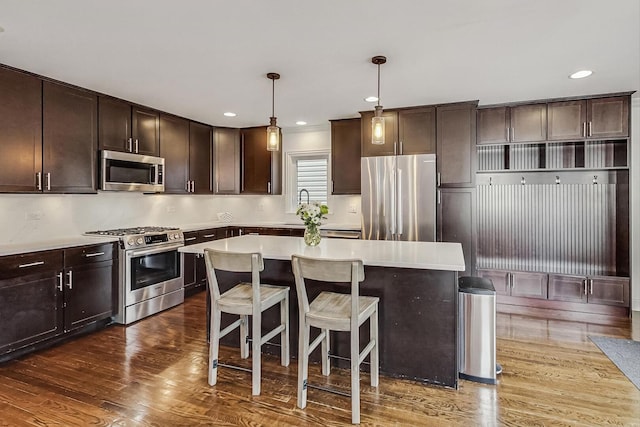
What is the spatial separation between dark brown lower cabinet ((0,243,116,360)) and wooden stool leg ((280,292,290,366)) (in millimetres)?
2085

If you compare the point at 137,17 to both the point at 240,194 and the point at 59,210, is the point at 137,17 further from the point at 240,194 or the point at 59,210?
the point at 240,194

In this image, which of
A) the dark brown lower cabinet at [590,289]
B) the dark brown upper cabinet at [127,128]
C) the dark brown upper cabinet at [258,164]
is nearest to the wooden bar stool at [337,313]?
the dark brown lower cabinet at [590,289]

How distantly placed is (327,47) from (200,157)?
131 inches

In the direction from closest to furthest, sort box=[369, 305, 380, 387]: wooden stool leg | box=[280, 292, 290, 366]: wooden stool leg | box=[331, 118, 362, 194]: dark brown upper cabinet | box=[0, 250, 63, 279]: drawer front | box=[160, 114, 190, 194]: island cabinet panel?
box=[369, 305, 380, 387]: wooden stool leg
box=[280, 292, 290, 366]: wooden stool leg
box=[0, 250, 63, 279]: drawer front
box=[160, 114, 190, 194]: island cabinet panel
box=[331, 118, 362, 194]: dark brown upper cabinet

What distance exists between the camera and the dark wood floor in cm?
218

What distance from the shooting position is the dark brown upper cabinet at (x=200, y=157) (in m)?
5.30

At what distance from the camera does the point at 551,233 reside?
4426 mm

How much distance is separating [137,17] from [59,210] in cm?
262

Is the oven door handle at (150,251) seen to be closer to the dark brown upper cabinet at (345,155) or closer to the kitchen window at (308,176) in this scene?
the kitchen window at (308,176)

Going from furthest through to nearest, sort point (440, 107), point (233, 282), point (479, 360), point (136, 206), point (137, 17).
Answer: point (136, 206) < point (440, 107) < point (233, 282) < point (479, 360) < point (137, 17)

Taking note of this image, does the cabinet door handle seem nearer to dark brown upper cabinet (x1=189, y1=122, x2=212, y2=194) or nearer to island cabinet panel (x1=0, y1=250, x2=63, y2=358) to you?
island cabinet panel (x1=0, y1=250, x2=63, y2=358)

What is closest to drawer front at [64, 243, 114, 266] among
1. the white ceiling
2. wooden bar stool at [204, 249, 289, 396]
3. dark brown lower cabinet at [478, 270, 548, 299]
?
the white ceiling

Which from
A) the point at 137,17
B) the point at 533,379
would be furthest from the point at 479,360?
the point at 137,17

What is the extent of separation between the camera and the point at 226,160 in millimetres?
5820
